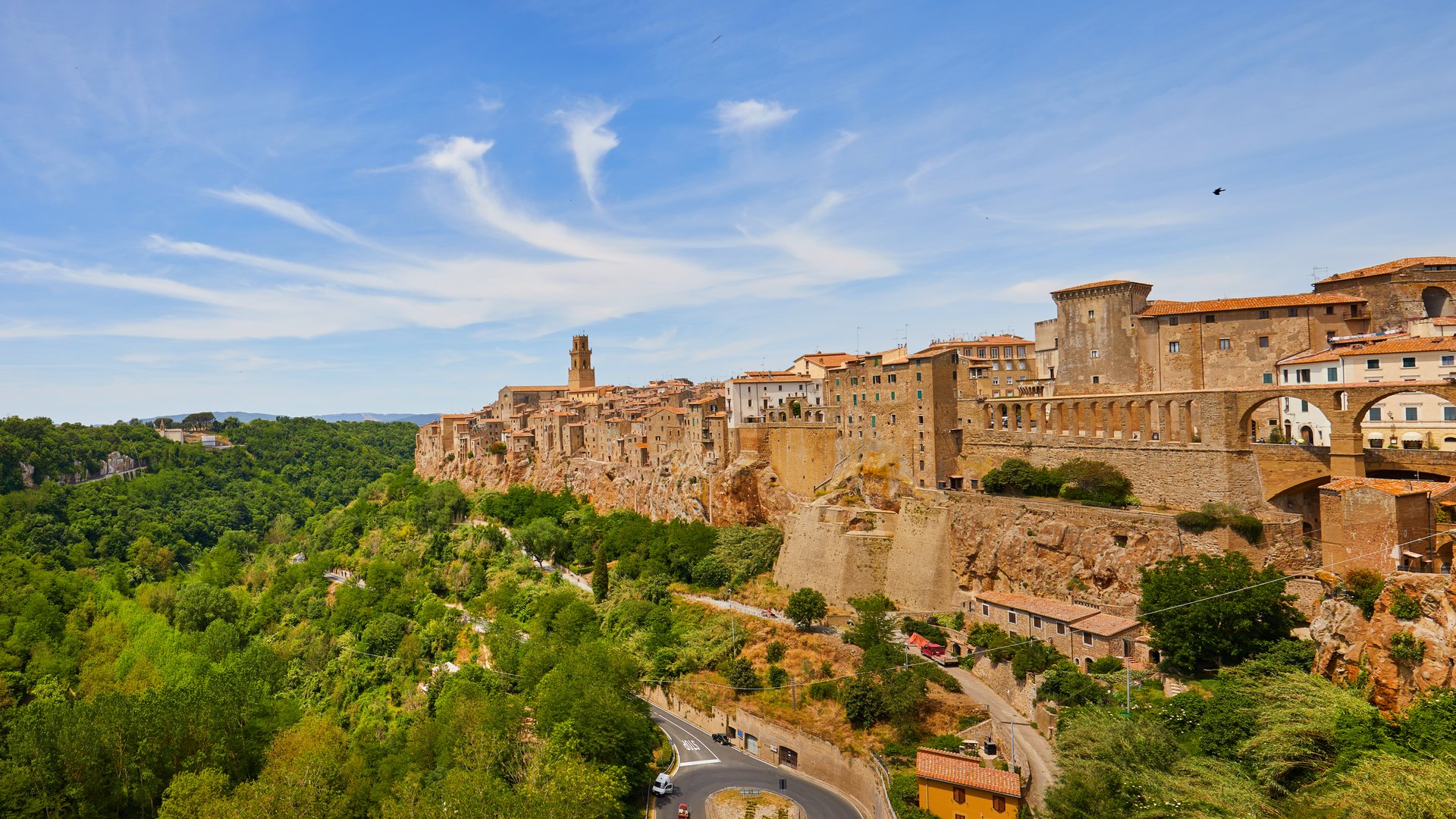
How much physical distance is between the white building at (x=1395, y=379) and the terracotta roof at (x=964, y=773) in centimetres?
1801

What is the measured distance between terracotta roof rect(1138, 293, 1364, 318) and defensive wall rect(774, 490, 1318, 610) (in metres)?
11.3

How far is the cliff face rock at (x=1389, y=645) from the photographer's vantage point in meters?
15.4

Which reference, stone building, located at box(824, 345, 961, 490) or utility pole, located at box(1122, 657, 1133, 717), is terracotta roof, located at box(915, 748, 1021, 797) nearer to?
utility pole, located at box(1122, 657, 1133, 717)

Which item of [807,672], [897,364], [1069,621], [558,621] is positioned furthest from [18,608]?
[1069,621]

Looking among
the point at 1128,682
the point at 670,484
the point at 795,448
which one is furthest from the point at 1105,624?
the point at 670,484

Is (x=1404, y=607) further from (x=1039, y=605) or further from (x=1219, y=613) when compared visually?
(x=1039, y=605)

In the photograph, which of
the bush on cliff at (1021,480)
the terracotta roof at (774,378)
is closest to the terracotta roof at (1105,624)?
the bush on cliff at (1021,480)

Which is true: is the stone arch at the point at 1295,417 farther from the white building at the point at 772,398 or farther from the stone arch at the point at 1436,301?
the white building at the point at 772,398

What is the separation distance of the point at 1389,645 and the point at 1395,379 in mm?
15796

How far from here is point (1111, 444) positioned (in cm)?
3169

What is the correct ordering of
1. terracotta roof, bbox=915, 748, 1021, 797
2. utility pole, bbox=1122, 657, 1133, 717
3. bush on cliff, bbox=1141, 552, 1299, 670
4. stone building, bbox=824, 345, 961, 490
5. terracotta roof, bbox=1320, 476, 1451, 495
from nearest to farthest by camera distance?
terracotta roof, bbox=915, 748, 1021, 797 → utility pole, bbox=1122, 657, 1133, 717 → terracotta roof, bbox=1320, 476, 1451, 495 → bush on cliff, bbox=1141, 552, 1299, 670 → stone building, bbox=824, 345, 961, 490

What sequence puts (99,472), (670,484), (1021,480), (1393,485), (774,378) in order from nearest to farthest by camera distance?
(1393,485)
(1021,480)
(670,484)
(774,378)
(99,472)

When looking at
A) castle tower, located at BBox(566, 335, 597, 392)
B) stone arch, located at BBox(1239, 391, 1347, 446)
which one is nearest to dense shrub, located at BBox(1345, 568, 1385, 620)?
stone arch, located at BBox(1239, 391, 1347, 446)

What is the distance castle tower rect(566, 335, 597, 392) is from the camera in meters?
89.1
